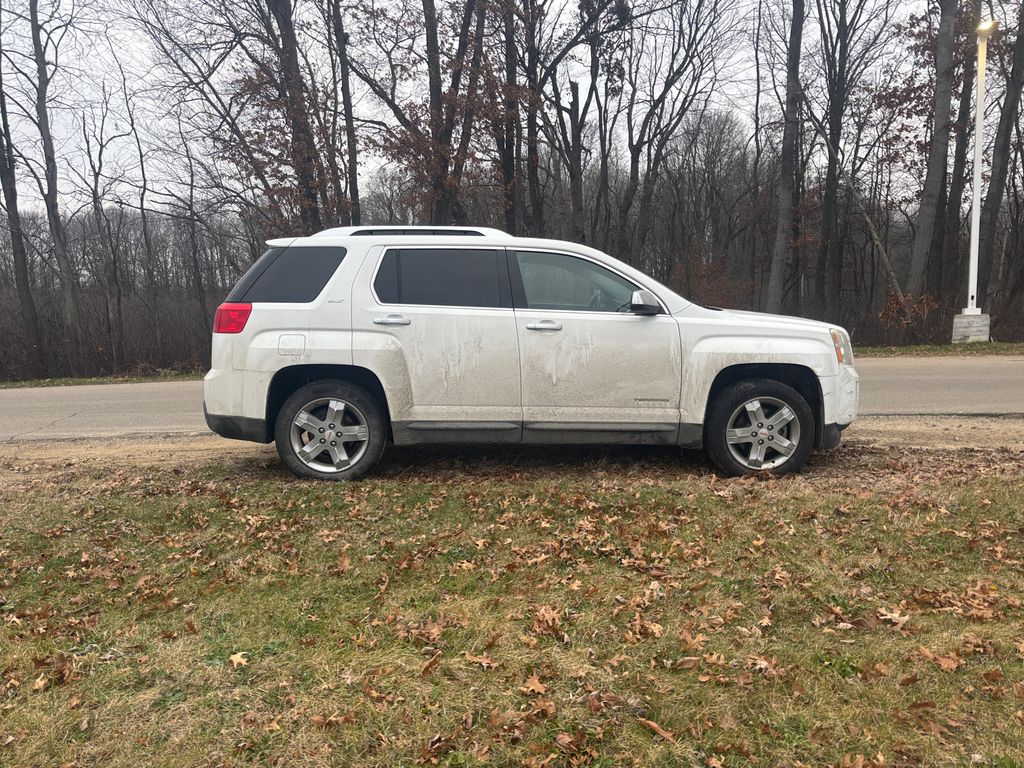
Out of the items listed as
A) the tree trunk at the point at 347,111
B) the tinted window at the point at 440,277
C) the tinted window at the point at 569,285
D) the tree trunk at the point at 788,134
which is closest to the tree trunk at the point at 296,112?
the tree trunk at the point at 347,111

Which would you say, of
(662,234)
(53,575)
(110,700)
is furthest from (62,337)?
(662,234)

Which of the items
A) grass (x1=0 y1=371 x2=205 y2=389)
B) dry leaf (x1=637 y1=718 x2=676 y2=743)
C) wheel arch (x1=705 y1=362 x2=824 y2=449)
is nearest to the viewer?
dry leaf (x1=637 y1=718 x2=676 y2=743)

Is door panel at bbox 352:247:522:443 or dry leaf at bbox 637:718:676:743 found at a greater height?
door panel at bbox 352:247:522:443

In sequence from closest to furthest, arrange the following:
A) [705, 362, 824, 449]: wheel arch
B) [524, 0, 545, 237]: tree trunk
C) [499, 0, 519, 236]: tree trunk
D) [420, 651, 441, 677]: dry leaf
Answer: [420, 651, 441, 677]: dry leaf < [705, 362, 824, 449]: wheel arch < [499, 0, 519, 236]: tree trunk < [524, 0, 545, 237]: tree trunk

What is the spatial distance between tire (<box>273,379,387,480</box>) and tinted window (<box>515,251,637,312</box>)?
1.59 metres

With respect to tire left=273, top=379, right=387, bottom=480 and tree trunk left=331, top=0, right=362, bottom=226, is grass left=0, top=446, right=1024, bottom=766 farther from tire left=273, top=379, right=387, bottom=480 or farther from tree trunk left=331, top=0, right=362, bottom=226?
tree trunk left=331, top=0, right=362, bottom=226

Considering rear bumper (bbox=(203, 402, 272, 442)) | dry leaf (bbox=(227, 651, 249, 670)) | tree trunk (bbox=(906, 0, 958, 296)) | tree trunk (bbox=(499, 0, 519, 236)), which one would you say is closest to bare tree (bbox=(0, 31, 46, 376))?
tree trunk (bbox=(499, 0, 519, 236))

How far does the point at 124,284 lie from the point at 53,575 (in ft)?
109

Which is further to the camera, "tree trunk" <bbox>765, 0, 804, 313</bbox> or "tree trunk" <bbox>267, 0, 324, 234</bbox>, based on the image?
"tree trunk" <bbox>765, 0, 804, 313</bbox>

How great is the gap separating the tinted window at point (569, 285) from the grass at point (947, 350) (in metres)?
12.1

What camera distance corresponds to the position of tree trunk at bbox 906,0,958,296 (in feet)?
57.4

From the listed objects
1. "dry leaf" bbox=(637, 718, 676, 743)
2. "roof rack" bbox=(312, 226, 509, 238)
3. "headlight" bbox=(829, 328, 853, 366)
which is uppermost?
"roof rack" bbox=(312, 226, 509, 238)

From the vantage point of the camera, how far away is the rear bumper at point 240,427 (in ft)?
17.7

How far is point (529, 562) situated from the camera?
3.81 m
